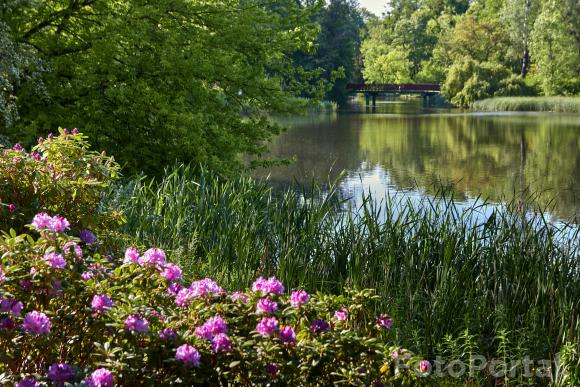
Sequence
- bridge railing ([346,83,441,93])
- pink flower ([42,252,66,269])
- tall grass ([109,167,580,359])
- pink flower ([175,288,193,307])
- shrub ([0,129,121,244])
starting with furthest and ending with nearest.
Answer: bridge railing ([346,83,441,93]) < tall grass ([109,167,580,359]) < shrub ([0,129,121,244]) < pink flower ([175,288,193,307]) < pink flower ([42,252,66,269])

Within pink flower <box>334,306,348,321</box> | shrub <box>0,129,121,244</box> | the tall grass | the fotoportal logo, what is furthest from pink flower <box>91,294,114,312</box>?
the tall grass

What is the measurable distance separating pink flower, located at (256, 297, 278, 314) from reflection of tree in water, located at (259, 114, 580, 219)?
8592mm

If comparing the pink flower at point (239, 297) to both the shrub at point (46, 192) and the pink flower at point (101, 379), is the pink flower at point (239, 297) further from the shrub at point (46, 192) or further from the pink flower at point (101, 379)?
the shrub at point (46, 192)

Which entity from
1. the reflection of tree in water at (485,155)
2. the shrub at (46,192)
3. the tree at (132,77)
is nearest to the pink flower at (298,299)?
the shrub at (46,192)

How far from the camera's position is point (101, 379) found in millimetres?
2113

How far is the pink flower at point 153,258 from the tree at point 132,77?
6937 mm

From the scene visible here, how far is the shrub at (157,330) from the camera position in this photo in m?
2.33

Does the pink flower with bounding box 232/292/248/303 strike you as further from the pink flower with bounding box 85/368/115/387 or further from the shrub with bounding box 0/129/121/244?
the shrub with bounding box 0/129/121/244

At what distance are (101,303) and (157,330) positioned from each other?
1.06 feet

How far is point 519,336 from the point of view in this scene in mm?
4754

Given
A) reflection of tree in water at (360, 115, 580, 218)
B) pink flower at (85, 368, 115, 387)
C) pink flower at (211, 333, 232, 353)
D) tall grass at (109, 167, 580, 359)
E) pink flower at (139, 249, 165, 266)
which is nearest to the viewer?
pink flower at (85, 368, 115, 387)

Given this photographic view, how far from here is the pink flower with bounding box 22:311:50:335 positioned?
2.30m

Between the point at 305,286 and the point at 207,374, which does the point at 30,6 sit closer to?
the point at 305,286

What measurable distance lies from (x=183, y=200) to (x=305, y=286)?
1735mm
